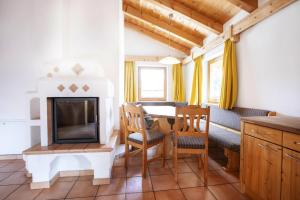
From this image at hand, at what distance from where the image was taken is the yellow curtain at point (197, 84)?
4207 millimetres

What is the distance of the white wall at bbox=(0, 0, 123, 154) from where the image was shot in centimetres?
229

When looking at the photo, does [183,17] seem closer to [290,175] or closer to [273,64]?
[273,64]

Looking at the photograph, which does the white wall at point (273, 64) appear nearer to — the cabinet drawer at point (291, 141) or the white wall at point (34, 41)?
the cabinet drawer at point (291, 141)

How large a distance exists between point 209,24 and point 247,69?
1311 mm

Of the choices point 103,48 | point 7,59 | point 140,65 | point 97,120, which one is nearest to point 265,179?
point 97,120

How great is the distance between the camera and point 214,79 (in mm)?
3818

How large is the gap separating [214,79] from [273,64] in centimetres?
174

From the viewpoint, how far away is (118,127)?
8.54ft

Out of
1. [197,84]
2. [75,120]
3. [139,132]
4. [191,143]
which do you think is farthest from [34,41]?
[197,84]

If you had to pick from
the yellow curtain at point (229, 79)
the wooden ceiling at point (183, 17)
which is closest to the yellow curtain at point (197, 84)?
the wooden ceiling at point (183, 17)

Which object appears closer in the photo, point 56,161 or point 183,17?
point 56,161

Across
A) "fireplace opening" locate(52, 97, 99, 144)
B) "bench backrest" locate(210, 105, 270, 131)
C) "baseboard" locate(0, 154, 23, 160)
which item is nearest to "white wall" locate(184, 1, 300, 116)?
"bench backrest" locate(210, 105, 270, 131)

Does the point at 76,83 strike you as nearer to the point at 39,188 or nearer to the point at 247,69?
the point at 39,188

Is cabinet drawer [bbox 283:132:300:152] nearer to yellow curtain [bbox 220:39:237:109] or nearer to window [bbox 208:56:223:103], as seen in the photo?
yellow curtain [bbox 220:39:237:109]
